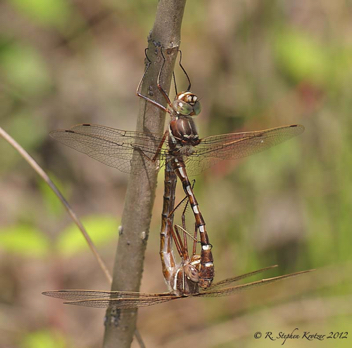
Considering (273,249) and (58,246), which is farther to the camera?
(273,249)

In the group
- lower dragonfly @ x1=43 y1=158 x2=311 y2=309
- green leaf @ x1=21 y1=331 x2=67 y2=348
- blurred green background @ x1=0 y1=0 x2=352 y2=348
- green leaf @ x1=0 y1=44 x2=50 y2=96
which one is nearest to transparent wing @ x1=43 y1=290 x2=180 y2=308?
lower dragonfly @ x1=43 y1=158 x2=311 y2=309

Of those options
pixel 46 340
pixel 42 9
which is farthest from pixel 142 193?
pixel 42 9

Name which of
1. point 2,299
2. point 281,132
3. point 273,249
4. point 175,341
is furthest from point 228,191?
point 2,299

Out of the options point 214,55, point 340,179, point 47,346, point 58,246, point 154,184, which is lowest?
point 47,346

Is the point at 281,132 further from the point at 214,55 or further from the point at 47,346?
the point at 214,55

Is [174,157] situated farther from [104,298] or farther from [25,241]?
[25,241]

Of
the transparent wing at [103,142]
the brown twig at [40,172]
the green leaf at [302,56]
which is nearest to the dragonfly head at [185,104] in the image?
the transparent wing at [103,142]

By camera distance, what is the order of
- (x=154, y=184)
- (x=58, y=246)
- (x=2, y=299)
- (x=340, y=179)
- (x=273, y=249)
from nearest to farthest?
1. (x=154, y=184)
2. (x=58, y=246)
3. (x=340, y=179)
4. (x=2, y=299)
5. (x=273, y=249)
